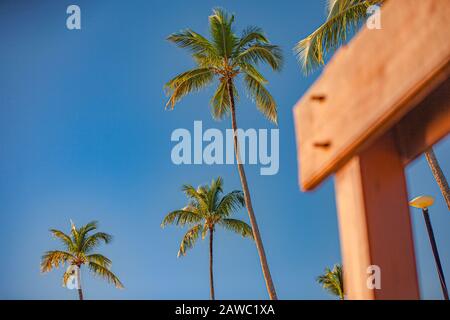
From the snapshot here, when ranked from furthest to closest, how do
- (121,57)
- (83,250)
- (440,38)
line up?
(121,57) → (83,250) → (440,38)

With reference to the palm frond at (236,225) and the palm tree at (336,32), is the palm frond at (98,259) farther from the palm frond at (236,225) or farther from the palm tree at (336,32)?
the palm tree at (336,32)

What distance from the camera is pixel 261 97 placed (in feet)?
48.4

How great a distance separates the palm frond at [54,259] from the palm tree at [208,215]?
526 cm

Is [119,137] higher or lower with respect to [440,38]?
higher

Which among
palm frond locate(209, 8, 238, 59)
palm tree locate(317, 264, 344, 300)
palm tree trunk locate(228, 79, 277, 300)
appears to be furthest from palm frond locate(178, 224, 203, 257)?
palm tree locate(317, 264, 344, 300)

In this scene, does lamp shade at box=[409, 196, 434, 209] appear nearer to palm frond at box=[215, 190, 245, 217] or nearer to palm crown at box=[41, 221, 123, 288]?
palm frond at box=[215, 190, 245, 217]

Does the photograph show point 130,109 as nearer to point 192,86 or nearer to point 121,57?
point 121,57

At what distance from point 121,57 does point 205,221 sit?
1201 centimetres

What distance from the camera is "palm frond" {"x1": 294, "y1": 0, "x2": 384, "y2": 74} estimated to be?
11.5 meters

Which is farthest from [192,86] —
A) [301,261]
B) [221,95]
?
[301,261]

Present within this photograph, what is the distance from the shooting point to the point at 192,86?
14.6 m

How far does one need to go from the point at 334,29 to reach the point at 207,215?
1075 centimetres

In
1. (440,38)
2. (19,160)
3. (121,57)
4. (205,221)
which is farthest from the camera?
(121,57)

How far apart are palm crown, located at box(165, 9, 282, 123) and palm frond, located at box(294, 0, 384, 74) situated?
2458 mm
